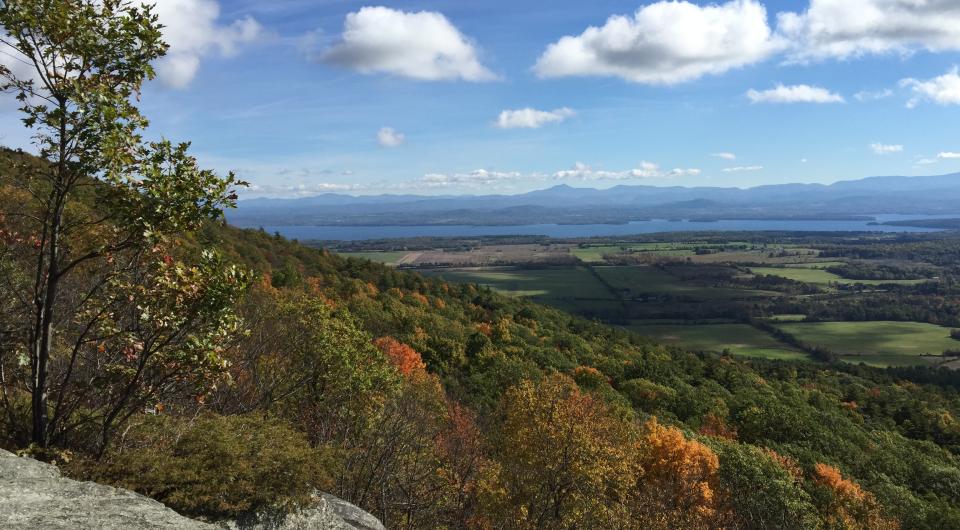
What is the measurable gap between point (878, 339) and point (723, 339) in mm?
35712

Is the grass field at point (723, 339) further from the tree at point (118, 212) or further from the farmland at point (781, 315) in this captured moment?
the tree at point (118, 212)

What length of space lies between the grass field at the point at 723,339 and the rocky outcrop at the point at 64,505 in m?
123

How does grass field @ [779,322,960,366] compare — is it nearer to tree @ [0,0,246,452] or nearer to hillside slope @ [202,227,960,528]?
hillside slope @ [202,227,960,528]

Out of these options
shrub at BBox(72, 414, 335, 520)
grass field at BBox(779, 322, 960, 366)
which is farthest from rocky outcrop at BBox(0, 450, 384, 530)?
grass field at BBox(779, 322, 960, 366)

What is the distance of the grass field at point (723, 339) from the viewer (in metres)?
119

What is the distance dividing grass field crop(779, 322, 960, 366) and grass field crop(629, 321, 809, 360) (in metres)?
8.65

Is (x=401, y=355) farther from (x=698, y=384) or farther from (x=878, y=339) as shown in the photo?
(x=878, y=339)

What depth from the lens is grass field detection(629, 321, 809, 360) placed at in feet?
390

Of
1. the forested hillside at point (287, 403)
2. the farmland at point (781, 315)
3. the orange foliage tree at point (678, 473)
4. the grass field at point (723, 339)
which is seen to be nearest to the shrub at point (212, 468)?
the forested hillside at point (287, 403)

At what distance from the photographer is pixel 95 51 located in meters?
9.59

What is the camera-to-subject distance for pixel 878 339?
422ft

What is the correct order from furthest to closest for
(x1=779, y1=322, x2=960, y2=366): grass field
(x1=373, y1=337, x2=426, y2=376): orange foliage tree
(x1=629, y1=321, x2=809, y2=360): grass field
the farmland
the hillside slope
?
the farmland, (x1=629, y1=321, x2=809, y2=360): grass field, (x1=779, y1=322, x2=960, y2=366): grass field, the hillside slope, (x1=373, y1=337, x2=426, y2=376): orange foliage tree

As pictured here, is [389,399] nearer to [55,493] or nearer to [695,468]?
[55,493]

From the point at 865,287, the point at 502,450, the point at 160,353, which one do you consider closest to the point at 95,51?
the point at 160,353
